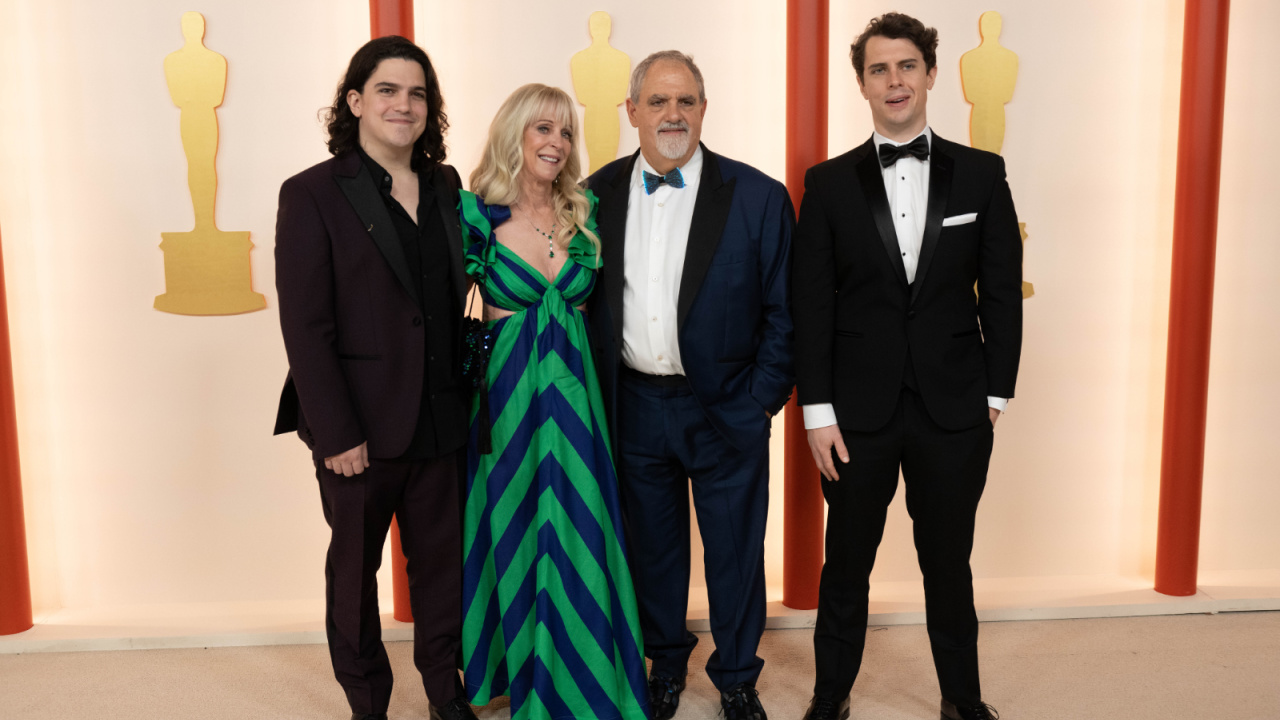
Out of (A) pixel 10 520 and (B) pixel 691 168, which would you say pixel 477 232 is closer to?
(B) pixel 691 168

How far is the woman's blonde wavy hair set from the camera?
2.53 m

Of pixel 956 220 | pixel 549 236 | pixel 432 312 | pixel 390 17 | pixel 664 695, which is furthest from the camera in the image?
pixel 390 17

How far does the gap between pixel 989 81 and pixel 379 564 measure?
8.97 ft

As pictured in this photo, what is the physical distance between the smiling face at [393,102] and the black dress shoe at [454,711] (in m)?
1.61

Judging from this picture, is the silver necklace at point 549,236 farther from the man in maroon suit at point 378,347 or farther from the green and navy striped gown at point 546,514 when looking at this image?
the man in maroon suit at point 378,347

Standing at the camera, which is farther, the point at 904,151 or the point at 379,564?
the point at 379,564

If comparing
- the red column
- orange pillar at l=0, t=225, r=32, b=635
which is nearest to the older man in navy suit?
the red column

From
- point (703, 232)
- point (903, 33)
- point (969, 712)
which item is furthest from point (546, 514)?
point (903, 33)

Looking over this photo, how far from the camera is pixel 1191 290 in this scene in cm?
334

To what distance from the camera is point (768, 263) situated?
2561 millimetres

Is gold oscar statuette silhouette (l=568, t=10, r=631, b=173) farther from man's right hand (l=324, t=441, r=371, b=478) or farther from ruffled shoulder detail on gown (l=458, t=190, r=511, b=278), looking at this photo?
man's right hand (l=324, t=441, r=371, b=478)

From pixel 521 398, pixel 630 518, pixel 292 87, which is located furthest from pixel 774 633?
pixel 292 87

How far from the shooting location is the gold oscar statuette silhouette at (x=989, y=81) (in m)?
3.39

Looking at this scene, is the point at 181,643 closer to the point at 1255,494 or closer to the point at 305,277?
the point at 305,277
